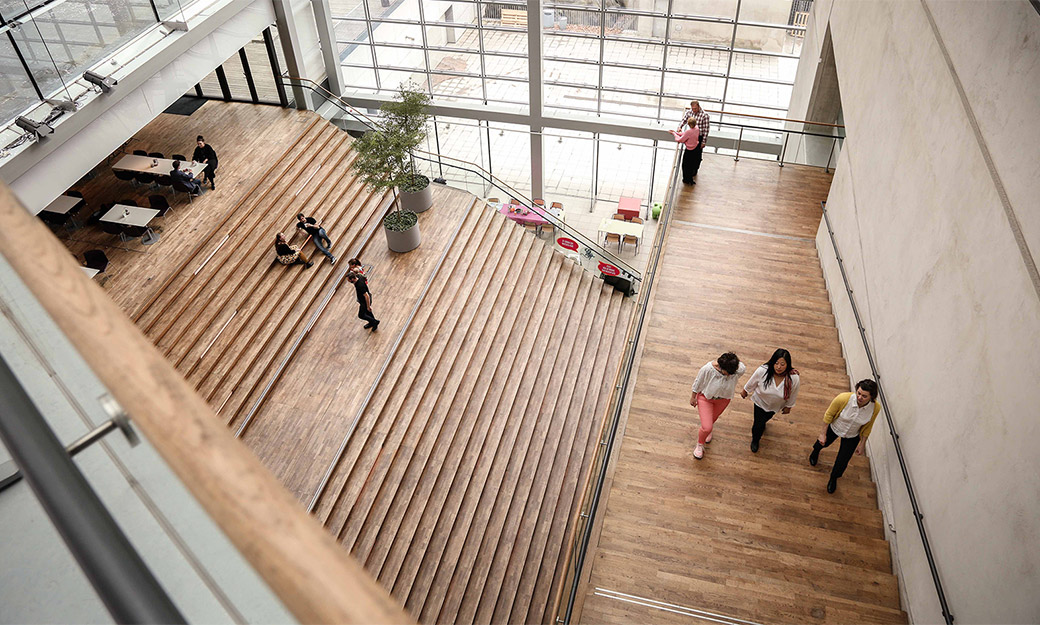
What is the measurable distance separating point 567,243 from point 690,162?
16.4 ft

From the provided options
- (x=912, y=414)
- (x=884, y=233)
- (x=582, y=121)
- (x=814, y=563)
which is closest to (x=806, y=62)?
(x=582, y=121)

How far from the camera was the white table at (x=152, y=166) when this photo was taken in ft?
44.3

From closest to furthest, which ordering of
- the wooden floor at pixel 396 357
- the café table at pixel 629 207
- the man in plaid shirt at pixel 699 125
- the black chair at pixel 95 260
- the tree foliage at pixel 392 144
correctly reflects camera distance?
the wooden floor at pixel 396 357
the man in plaid shirt at pixel 699 125
the black chair at pixel 95 260
the tree foliage at pixel 392 144
the café table at pixel 629 207

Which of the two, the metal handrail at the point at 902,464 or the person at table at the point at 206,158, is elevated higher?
the metal handrail at the point at 902,464

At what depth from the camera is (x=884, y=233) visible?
7.40m

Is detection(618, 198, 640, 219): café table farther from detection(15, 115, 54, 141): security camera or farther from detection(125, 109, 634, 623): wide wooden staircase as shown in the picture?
detection(15, 115, 54, 141): security camera

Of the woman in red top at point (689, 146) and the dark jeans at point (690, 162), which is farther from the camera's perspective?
the dark jeans at point (690, 162)

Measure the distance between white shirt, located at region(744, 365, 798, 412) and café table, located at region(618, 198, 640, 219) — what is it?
Answer: 12797mm

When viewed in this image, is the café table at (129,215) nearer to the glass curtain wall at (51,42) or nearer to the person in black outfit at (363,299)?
the glass curtain wall at (51,42)

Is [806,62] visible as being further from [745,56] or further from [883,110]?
[883,110]

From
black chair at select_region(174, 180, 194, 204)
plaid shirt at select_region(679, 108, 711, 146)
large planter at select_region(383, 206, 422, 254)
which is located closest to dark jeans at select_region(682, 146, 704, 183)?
plaid shirt at select_region(679, 108, 711, 146)

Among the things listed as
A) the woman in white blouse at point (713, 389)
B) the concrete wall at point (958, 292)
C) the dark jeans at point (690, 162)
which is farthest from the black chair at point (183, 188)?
the concrete wall at point (958, 292)

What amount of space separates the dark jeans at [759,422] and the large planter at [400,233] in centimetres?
895

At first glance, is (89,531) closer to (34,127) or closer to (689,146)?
(689,146)
